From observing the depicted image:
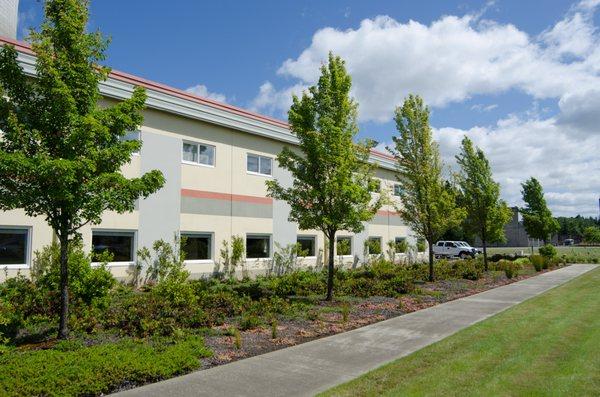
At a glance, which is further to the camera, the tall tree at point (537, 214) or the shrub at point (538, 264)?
the tall tree at point (537, 214)

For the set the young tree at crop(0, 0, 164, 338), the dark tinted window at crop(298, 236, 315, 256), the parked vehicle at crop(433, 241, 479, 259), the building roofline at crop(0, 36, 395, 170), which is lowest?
the parked vehicle at crop(433, 241, 479, 259)

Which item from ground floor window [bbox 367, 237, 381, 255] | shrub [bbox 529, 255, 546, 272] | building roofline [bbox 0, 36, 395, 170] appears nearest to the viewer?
building roofline [bbox 0, 36, 395, 170]

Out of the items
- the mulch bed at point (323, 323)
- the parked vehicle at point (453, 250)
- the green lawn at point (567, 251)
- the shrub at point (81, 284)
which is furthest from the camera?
the green lawn at point (567, 251)

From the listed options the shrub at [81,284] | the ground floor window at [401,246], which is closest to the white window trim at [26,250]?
the shrub at [81,284]

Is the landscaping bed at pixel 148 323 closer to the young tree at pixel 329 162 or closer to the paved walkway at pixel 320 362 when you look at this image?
the paved walkway at pixel 320 362

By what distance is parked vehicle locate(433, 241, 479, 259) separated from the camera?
46719 mm

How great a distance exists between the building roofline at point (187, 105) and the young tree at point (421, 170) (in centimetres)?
496

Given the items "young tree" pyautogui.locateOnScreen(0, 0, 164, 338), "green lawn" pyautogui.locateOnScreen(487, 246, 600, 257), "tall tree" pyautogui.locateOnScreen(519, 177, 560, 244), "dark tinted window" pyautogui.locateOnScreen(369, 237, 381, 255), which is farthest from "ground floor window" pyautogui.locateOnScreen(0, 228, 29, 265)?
"green lawn" pyautogui.locateOnScreen(487, 246, 600, 257)

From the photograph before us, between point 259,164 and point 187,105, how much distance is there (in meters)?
4.79

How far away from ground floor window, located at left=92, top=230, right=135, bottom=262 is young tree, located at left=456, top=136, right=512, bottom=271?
18.1 meters

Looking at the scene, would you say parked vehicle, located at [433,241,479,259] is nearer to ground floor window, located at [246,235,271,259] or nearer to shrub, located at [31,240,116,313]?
ground floor window, located at [246,235,271,259]

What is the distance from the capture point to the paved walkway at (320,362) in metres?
6.36

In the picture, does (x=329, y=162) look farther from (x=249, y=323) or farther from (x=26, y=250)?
(x=26, y=250)

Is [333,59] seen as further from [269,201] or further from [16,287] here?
[16,287]
